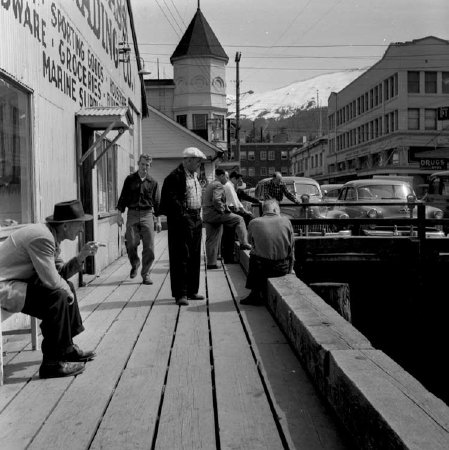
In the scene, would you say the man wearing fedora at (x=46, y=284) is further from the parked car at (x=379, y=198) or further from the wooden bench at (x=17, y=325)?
the parked car at (x=379, y=198)

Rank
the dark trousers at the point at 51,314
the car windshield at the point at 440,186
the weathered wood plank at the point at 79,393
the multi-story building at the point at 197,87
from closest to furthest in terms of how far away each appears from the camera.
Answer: the weathered wood plank at the point at 79,393, the dark trousers at the point at 51,314, the car windshield at the point at 440,186, the multi-story building at the point at 197,87

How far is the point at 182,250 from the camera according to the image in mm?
7453

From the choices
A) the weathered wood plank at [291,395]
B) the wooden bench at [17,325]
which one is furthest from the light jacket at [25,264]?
the weathered wood plank at [291,395]

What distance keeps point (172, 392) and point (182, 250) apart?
326 cm

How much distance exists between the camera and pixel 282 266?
7461mm

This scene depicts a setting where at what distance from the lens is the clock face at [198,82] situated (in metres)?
42.0

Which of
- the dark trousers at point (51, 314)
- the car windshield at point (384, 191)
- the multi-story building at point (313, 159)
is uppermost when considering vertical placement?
the multi-story building at point (313, 159)

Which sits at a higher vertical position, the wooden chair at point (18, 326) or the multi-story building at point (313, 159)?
the multi-story building at point (313, 159)

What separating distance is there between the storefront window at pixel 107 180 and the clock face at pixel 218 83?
3072 centimetres

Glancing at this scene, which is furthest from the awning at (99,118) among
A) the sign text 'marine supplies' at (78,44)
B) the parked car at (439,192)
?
the parked car at (439,192)

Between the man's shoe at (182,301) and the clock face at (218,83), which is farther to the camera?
the clock face at (218,83)

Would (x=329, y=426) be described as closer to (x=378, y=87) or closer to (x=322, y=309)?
(x=322, y=309)

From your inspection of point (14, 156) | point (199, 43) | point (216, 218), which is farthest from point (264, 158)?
point (14, 156)

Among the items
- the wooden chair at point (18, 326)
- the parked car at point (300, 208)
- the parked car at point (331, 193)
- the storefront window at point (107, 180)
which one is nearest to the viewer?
the wooden chair at point (18, 326)
